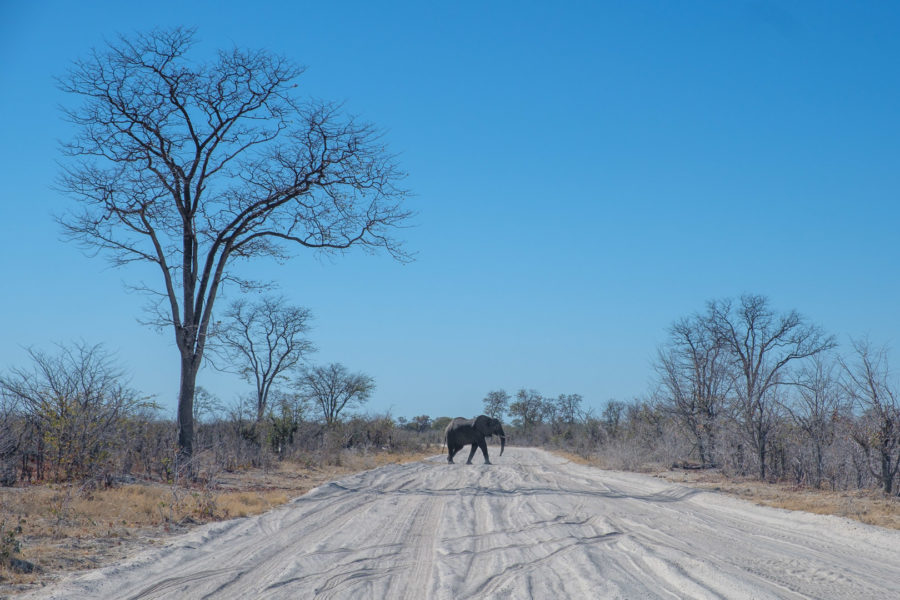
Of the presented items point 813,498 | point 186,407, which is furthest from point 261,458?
point 813,498

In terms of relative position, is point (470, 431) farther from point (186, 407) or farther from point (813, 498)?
point (813, 498)

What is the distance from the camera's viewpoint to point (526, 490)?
539 inches

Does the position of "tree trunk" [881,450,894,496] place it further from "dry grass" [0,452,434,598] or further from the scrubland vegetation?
"dry grass" [0,452,434,598]

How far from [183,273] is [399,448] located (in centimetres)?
2516

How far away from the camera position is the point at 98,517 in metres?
9.57

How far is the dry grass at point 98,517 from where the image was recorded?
271 inches

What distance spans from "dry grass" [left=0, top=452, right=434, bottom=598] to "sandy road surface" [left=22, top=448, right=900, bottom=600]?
51 centimetres

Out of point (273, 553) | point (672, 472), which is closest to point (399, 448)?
point (672, 472)

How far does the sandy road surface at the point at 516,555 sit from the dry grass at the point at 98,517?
506mm

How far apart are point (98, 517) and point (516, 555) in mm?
6481

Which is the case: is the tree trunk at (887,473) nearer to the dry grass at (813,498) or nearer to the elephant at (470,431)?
the dry grass at (813,498)

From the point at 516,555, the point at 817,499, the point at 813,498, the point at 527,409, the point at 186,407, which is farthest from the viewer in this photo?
the point at 527,409

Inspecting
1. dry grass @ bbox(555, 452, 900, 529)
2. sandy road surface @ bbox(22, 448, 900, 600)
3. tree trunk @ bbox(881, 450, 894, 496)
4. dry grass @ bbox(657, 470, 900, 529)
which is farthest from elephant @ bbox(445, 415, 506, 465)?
tree trunk @ bbox(881, 450, 894, 496)

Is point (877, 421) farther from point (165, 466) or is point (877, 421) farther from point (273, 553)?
point (165, 466)
